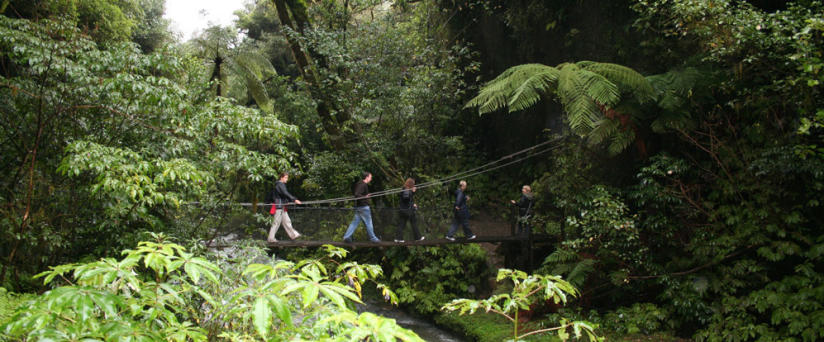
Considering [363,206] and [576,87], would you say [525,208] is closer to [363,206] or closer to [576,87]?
[363,206]

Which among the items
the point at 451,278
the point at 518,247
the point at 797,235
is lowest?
the point at 451,278

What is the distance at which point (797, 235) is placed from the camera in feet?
18.4

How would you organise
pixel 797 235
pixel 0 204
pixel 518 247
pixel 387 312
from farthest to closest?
pixel 387 312, pixel 518 247, pixel 797 235, pixel 0 204

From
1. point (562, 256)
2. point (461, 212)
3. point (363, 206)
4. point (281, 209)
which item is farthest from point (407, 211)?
point (562, 256)

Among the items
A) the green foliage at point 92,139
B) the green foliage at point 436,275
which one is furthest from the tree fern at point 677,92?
the green foliage at point 436,275

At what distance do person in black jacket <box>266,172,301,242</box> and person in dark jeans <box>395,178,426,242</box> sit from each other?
1662 millimetres

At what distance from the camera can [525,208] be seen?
340 inches

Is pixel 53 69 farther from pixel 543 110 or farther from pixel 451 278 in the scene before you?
pixel 543 110

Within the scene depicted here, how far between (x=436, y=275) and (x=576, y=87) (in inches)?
215

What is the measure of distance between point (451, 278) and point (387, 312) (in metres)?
1.53

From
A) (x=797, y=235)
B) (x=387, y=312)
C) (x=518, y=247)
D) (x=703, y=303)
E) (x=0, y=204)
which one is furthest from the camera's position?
(x=387, y=312)

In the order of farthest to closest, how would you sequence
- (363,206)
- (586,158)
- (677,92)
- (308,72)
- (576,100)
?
(308,72) → (586,158) → (363,206) → (677,92) → (576,100)

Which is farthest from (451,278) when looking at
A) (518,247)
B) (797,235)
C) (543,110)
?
(797,235)

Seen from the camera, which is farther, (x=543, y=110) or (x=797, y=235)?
(x=543, y=110)
